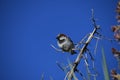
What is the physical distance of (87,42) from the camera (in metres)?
2.33

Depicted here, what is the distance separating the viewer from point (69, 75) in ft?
5.90

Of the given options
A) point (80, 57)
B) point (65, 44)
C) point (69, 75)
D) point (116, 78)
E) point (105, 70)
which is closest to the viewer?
point (105, 70)

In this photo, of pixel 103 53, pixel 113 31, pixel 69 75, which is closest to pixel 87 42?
pixel 113 31

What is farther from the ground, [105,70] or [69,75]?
[105,70]

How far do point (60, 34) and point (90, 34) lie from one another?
109cm

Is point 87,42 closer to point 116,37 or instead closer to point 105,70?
point 116,37

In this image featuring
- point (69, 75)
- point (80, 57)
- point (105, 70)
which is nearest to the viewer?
point (105, 70)

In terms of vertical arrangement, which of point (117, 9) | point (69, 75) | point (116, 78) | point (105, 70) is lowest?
point (116, 78)

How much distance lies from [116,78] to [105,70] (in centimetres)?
91

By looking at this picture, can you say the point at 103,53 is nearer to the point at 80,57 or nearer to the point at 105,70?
the point at 105,70

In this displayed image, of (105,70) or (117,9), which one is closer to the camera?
(105,70)

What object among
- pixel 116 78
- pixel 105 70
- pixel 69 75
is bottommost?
pixel 116 78

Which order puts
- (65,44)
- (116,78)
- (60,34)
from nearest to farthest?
(116,78)
(65,44)
(60,34)

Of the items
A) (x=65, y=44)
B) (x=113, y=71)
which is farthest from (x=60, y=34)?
(x=113, y=71)
